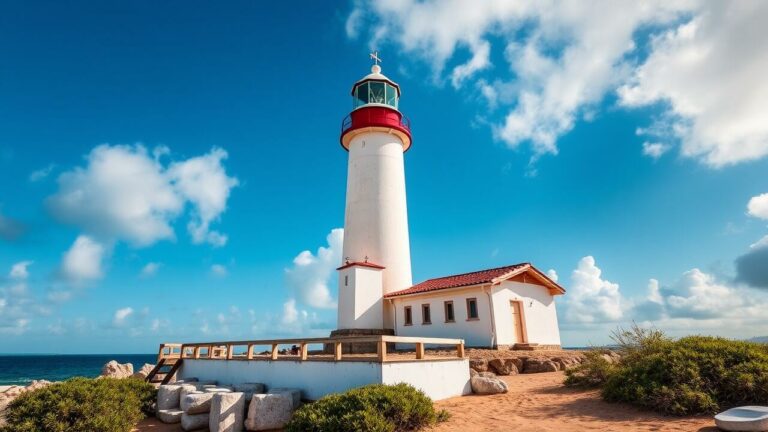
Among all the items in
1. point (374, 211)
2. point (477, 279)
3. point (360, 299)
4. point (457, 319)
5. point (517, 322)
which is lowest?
point (517, 322)

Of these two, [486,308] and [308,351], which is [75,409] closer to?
[308,351]

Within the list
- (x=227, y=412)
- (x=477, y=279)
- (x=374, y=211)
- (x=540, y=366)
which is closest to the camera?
(x=227, y=412)

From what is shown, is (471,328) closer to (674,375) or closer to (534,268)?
(534,268)

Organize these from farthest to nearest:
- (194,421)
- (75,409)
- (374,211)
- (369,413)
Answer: (374,211) < (194,421) < (75,409) < (369,413)

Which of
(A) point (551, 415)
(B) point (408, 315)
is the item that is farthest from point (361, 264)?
(A) point (551, 415)

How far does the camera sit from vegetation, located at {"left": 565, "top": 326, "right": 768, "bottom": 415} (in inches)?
301

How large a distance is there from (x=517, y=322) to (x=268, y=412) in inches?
443

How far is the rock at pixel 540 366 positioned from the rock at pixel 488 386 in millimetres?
3824

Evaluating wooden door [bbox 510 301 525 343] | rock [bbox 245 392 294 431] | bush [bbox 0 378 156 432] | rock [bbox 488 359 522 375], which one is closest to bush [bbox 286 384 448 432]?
rock [bbox 245 392 294 431]

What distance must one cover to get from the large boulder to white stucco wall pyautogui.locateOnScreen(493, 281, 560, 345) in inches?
83.8

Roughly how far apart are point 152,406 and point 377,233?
1163cm

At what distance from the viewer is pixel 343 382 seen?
9625mm

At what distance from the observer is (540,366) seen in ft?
46.0

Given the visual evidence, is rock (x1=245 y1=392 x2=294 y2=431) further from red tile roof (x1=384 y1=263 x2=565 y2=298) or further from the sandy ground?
red tile roof (x1=384 y1=263 x2=565 y2=298)
